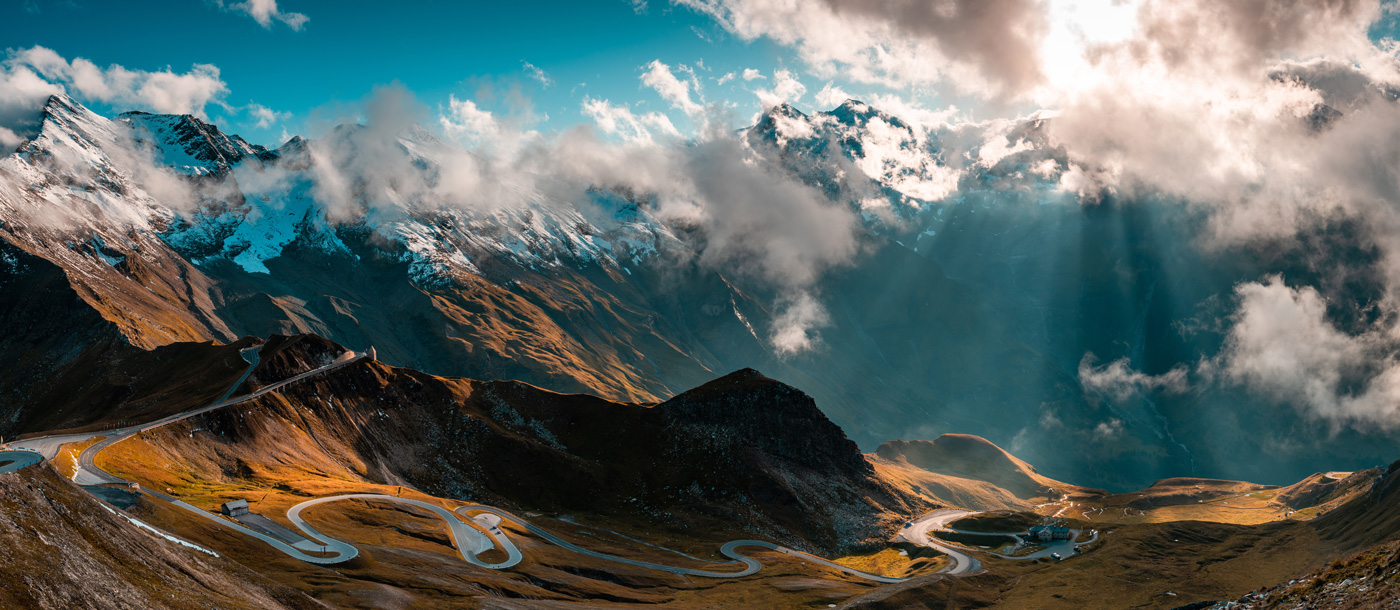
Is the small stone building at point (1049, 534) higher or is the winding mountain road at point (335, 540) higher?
the small stone building at point (1049, 534)

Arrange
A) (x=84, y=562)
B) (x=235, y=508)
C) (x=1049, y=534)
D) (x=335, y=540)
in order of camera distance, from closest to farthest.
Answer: (x=84, y=562)
(x=235, y=508)
(x=335, y=540)
(x=1049, y=534)

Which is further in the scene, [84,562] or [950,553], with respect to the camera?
[950,553]

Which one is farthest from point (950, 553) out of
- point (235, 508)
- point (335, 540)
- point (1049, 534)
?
point (235, 508)

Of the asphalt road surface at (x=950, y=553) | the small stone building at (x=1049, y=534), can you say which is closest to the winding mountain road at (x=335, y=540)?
the asphalt road surface at (x=950, y=553)

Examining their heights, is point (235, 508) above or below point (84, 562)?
above

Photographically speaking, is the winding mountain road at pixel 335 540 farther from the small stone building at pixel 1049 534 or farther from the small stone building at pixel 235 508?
the small stone building at pixel 1049 534

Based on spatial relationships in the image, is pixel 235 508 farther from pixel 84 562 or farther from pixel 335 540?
pixel 84 562

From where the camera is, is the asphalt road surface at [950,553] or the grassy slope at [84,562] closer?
the grassy slope at [84,562]

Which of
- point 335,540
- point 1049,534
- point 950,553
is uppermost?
point 1049,534

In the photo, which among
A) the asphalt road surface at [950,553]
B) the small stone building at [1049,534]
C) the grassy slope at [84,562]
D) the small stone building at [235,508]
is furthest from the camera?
the small stone building at [1049,534]

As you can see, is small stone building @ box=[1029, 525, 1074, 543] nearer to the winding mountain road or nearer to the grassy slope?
the winding mountain road

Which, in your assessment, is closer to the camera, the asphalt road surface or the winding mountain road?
the winding mountain road

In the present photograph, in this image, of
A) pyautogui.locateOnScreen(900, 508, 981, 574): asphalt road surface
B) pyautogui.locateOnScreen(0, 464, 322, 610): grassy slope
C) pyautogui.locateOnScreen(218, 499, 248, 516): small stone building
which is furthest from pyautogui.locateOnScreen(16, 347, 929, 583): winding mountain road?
pyautogui.locateOnScreen(0, 464, 322, 610): grassy slope
